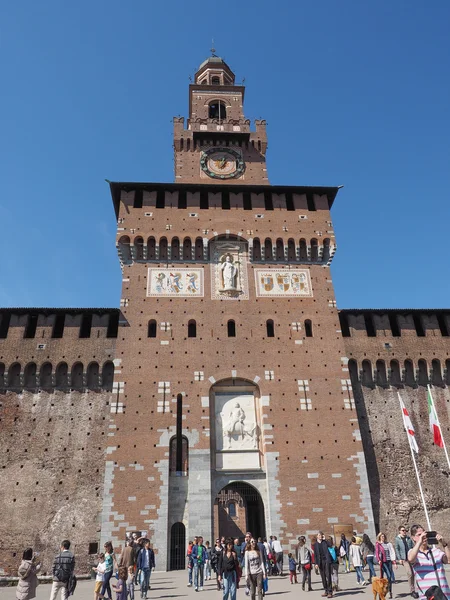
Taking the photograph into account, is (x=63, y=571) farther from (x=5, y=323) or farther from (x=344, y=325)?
(x=344, y=325)

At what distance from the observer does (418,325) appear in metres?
22.9

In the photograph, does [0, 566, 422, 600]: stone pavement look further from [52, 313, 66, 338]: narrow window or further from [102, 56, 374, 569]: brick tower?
[52, 313, 66, 338]: narrow window

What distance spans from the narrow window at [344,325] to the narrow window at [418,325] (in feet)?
11.0

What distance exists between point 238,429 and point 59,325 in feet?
30.2

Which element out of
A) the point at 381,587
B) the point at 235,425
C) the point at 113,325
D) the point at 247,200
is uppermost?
the point at 247,200

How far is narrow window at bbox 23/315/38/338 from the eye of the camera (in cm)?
2105

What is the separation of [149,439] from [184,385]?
2.53 m

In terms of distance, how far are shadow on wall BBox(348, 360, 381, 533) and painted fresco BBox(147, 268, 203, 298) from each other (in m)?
7.88

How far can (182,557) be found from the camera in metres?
17.5

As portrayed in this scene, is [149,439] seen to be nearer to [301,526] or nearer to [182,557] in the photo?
[182,557]

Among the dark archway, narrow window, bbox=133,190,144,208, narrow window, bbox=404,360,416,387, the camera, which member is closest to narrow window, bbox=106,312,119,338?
narrow window, bbox=133,190,144,208

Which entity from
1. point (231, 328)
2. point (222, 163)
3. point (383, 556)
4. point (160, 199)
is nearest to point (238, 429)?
point (231, 328)

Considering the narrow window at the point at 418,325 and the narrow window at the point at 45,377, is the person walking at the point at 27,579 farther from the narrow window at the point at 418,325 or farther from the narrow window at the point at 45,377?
the narrow window at the point at 418,325

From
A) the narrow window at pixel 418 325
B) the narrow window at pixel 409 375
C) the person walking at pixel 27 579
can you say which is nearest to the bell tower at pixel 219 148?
the narrow window at pixel 418 325
